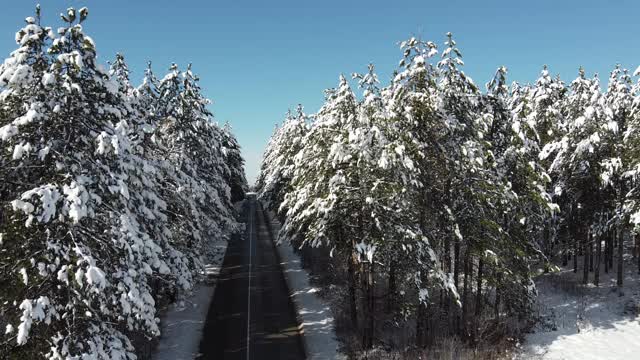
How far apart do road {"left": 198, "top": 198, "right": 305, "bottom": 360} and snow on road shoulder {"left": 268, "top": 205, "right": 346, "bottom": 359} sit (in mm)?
407

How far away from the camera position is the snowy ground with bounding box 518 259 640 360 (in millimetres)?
16253

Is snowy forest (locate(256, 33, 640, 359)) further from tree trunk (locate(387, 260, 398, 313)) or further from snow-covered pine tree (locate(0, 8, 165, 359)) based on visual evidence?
snow-covered pine tree (locate(0, 8, 165, 359))

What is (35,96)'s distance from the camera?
868 cm

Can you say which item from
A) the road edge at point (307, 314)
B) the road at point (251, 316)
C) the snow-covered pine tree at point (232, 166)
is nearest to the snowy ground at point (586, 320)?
the road edge at point (307, 314)

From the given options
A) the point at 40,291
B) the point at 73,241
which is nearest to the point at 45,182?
the point at 73,241

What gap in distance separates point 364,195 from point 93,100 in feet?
26.8

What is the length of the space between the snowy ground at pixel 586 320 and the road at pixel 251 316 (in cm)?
995

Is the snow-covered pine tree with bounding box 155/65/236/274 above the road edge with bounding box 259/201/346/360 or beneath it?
above

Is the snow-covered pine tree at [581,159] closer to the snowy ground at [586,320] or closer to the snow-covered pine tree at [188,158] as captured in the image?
the snowy ground at [586,320]

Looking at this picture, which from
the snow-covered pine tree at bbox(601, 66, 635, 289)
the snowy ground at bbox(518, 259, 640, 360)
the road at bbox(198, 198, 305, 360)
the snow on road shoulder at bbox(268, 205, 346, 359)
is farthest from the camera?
the snow-covered pine tree at bbox(601, 66, 635, 289)

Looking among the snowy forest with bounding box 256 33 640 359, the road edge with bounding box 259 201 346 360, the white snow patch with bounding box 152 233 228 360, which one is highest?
the snowy forest with bounding box 256 33 640 359

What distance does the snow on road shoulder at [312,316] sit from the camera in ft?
55.6

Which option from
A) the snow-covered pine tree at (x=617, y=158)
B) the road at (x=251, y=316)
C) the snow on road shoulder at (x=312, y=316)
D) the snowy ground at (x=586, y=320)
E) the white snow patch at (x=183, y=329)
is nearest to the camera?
the snowy ground at (x=586, y=320)

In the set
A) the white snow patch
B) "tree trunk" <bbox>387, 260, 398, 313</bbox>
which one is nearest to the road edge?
"tree trunk" <bbox>387, 260, 398, 313</bbox>
